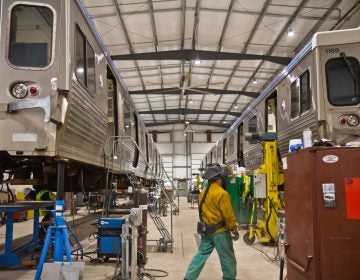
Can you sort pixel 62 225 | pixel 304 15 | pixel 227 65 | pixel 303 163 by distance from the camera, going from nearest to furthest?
pixel 303 163 → pixel 62 225 → pixel 304 15 → pixel 227 65

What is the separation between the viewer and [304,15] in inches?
476

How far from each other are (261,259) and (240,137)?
23.2 ft

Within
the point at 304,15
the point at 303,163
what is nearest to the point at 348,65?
the point at 303,163

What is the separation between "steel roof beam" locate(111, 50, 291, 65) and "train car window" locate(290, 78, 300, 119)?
855 centimetres

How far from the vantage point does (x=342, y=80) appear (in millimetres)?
5707

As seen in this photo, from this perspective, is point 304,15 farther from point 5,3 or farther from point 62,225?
point 62,225

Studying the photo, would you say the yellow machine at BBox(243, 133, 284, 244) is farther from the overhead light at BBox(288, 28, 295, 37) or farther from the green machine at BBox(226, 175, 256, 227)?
the overhead light at BBox(288, 28, 295, 37)

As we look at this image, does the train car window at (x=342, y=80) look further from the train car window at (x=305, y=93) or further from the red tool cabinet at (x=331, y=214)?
the red tool cabinet at (x=331, y=214)

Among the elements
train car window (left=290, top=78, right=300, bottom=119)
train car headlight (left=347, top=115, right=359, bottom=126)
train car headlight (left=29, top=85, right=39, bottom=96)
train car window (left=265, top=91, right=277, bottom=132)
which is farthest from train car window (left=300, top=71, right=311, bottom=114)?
train car headlight (left=29, top=85, right=39, bottom=96)

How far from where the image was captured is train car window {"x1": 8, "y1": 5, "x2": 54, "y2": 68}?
4586 mm

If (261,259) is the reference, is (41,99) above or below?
above

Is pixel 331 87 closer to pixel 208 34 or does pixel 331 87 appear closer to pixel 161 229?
pixel 161 229

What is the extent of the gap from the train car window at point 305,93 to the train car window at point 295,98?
15 cm

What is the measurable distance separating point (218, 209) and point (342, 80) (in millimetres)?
2785
